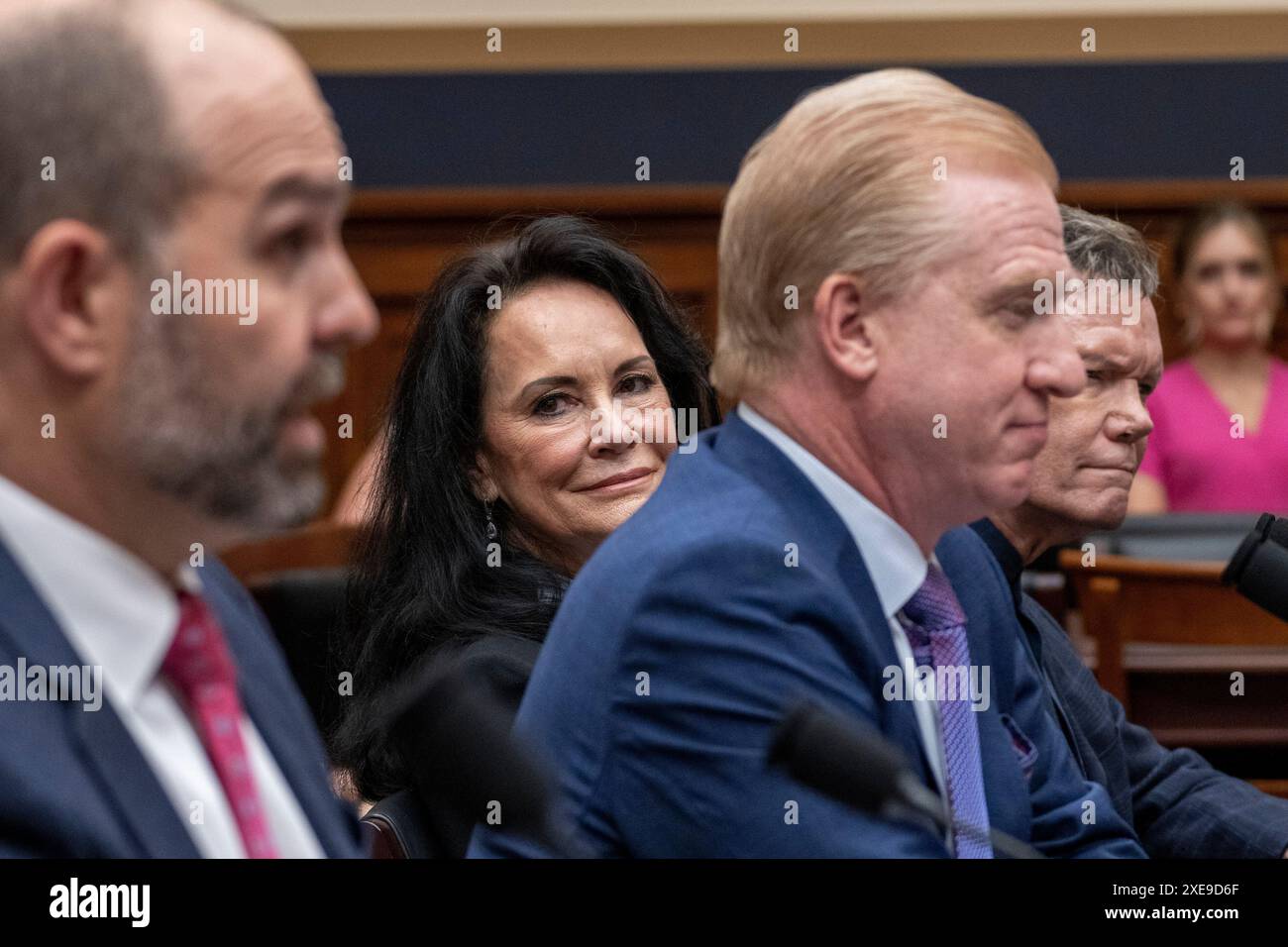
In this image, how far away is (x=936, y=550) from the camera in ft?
4.94

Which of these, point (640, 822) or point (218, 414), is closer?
point (218, 414)

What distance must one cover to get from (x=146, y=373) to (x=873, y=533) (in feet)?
2.05

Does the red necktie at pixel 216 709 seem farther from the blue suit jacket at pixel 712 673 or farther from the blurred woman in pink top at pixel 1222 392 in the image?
the blurred woman in pink top at pixel 1222 392

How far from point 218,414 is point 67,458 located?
0.25 feet

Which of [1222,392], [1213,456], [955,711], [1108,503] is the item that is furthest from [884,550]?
[1222,392]

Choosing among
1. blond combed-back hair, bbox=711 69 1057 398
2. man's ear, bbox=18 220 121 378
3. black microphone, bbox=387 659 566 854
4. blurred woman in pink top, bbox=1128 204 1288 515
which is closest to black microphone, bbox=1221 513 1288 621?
blond combed-back hair, bbox=711 69 1057 398

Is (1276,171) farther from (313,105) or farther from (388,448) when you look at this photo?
(313,105)

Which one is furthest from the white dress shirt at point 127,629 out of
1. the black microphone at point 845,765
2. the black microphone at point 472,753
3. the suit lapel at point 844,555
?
the suit lapel at point 844,555

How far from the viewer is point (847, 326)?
1.30 metres

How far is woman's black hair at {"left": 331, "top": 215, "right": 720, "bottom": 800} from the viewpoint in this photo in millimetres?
1859

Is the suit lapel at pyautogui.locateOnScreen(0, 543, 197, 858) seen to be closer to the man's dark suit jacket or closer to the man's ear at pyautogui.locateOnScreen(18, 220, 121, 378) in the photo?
the man's ear at pyautogui.locateOnScreen(18, 220, 121, 378)

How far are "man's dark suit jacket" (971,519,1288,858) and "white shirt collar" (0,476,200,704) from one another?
43.2 inches
